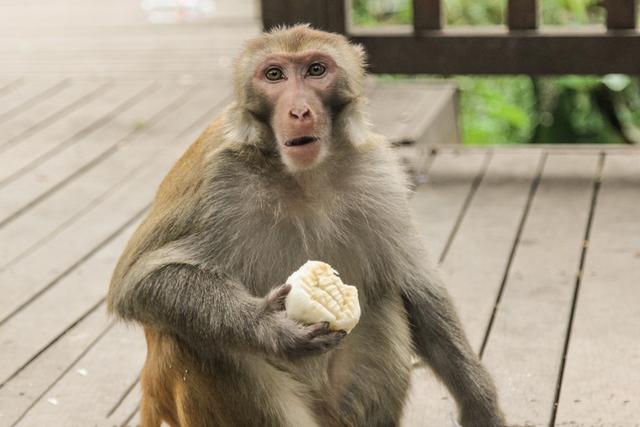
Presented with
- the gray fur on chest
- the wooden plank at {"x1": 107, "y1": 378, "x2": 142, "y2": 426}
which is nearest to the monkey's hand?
the gray fur on chest

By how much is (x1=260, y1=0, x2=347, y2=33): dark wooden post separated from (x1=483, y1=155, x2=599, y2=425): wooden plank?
1.11 m

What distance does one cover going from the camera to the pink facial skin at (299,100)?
277 cm

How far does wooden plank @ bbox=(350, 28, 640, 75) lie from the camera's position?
5117 mm

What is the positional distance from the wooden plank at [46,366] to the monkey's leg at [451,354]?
1132mm

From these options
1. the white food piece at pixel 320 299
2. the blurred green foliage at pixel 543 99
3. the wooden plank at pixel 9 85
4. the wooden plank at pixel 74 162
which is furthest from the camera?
the blurred green foliage at pixel 543 99

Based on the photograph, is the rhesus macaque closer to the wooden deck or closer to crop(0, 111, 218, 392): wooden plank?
the wooden deck

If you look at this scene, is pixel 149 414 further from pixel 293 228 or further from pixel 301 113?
pixel 301 113

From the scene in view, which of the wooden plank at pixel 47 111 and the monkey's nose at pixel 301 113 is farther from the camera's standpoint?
the wooden plank at pixel 47 111

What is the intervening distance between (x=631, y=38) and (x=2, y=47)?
4177mm

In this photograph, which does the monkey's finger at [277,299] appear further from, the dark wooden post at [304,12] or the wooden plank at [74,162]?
the dark wooden post at [304,12]

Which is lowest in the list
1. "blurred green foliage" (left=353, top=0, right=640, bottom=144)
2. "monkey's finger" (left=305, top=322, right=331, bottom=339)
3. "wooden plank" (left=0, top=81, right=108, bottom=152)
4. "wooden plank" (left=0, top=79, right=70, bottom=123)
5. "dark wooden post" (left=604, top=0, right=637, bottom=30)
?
"blurred green foliage" (left=353, top=0, right=640, bottom=144)

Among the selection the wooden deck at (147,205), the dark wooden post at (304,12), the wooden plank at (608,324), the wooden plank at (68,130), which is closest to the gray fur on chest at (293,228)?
the wooden deck at (147,205)

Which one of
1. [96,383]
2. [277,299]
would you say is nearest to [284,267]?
[277,299]

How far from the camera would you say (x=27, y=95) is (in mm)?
6594
